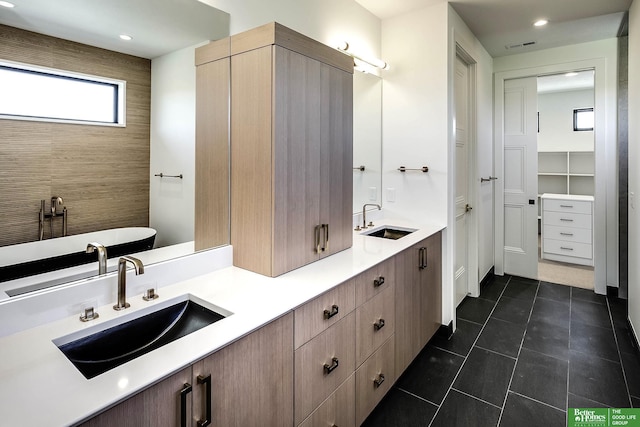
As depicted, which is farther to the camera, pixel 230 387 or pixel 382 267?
pixel 382 267

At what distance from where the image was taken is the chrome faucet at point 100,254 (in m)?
1.28

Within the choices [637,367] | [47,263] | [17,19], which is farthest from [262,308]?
[637,367]

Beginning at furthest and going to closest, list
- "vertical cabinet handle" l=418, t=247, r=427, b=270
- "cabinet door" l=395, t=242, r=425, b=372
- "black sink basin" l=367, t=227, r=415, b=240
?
"black sink basin" l=367, t=227, r=415, b=240 → "vertical cabinet handle" l=418, t=247, r=427, b=270 → "cabinet door" l=395, t=242, r=425, b=372

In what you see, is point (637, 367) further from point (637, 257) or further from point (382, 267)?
point (382, 267)

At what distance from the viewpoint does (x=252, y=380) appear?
3.65ft

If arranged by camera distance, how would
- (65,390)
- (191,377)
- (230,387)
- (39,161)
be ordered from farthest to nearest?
(39,161)
(230,387)
(191,377)
(65,390)

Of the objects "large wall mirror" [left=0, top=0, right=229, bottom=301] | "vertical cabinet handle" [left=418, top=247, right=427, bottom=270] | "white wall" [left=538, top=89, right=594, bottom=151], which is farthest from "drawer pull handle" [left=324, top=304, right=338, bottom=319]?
"white wall" [left=538, top=89, right=594, bottom=151]

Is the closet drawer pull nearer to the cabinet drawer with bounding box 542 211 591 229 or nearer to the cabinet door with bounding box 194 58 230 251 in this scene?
the cabinet door with bounding box 194 58 230 251

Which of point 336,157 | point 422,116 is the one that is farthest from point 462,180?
point 336,157

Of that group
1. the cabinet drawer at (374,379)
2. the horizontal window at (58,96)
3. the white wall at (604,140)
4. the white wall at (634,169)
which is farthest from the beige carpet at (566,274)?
the horizontal window at (58,96)

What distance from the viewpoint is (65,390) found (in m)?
0.80

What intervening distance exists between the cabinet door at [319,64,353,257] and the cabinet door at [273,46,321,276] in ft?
0.19

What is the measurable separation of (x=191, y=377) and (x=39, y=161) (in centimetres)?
91

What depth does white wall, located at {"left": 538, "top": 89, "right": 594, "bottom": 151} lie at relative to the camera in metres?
5.67
